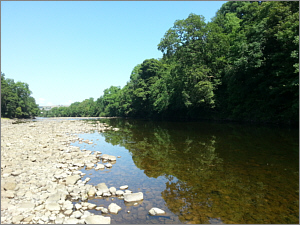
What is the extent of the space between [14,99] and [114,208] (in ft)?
302

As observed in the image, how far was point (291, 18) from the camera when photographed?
68.6ft

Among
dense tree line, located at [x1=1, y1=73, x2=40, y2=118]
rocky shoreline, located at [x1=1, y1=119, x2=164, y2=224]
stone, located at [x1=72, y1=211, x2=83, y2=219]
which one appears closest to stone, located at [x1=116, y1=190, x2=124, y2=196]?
rocky shoreline, located at [x1=1, y1=119, x2=164, y2=224]

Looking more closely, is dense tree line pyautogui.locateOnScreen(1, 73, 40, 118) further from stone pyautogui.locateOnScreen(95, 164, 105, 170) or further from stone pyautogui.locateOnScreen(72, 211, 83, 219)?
stone pyautogui.locateOnScreen(72, 211, 83, 219)

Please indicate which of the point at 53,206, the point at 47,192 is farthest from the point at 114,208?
the point at 47,192

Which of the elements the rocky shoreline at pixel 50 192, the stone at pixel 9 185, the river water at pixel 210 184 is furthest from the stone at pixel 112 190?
the stone at pixel 9 185

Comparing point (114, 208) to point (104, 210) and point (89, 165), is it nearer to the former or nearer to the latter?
point (104, 210)

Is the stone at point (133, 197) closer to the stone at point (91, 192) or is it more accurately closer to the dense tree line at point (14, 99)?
the stone at point (91, 192)

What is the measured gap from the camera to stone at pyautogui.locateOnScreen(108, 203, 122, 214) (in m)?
5.42

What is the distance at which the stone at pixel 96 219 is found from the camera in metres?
4.79

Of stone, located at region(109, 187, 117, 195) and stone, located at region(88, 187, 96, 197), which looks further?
stone, located at region(109, 187, 117, 195)

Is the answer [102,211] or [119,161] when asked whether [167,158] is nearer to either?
[119,161]

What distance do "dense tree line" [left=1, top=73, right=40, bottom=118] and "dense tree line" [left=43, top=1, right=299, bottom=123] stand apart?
6020 centimetres

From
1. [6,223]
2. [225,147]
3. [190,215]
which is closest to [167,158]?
[225,147]

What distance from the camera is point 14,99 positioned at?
3103 inches
